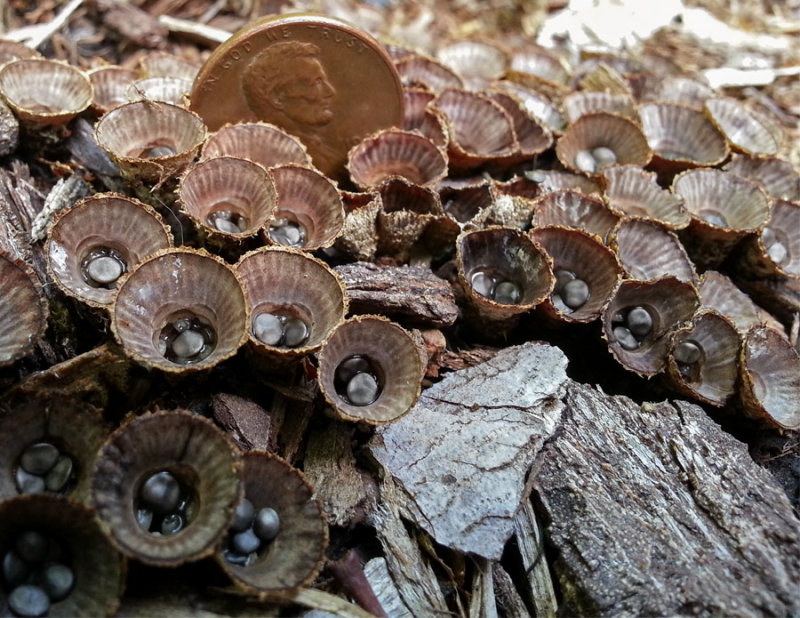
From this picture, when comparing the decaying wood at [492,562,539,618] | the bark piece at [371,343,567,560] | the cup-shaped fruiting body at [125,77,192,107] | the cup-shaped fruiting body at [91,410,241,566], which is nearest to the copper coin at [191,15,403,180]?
the cup-shaped fruiting body at [125,77,192,107]

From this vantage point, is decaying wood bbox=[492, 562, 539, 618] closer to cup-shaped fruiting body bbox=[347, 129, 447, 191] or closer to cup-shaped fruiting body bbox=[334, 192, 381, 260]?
cup-shaped fruiting body bbox=[334, 192, 381, 260]

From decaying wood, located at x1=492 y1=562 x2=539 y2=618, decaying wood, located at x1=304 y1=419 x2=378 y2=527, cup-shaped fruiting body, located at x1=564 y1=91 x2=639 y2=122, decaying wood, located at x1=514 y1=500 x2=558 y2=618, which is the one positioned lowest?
decaying wood, located at x1=492 y1=562 x2=539 y2=618

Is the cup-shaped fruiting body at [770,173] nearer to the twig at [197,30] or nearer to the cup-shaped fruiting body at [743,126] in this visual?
the cup-shaped fruiting body at [743,126]

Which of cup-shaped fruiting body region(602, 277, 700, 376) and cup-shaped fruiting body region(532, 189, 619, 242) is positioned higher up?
cup-shaped fruiting body region(532, 189, 619, 242)

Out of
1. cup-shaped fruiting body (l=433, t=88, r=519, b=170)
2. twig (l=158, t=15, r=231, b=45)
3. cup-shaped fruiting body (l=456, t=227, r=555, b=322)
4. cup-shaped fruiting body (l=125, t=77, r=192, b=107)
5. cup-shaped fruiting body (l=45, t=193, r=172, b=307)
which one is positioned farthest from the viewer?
twig (l=158, t=15, r=231, b=45)

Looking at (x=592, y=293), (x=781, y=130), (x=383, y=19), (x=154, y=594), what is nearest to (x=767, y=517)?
(x=592, y=293)
